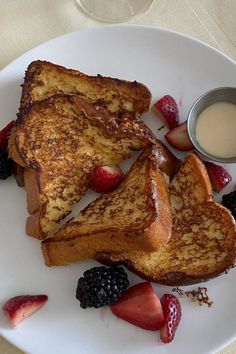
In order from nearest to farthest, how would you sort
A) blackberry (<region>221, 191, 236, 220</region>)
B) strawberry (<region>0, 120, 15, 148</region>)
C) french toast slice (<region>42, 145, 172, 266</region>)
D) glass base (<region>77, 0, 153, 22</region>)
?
french toast slice (<region>42, 145, 172, 266</region>) → blackberry (<region>221, 191, 236, 220</region>) → strawberry (<region>0, 120, 15, 148</region>) → glass base (<region>77, 0, 153, 22</region>)

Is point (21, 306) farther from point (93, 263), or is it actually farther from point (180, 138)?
point (180, 138)

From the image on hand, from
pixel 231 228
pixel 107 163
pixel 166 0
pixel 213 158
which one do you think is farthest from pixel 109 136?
pixel 166 0

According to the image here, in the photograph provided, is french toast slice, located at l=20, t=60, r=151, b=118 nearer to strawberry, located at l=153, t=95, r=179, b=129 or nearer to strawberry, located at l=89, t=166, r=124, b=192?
strawberry, located at l=153, t=95, r=179, b=129

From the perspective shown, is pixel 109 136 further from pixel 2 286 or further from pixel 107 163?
pixel 2 286

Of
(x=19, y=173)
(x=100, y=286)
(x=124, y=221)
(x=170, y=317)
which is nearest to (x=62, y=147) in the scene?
(x=19, y=173)

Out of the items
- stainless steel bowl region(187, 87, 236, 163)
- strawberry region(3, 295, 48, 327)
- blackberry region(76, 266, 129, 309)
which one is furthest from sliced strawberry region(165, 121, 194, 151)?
strawberry region(3, 295, 48, 327)

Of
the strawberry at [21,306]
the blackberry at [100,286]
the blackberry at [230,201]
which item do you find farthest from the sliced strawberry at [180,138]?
the strawberry at [21,306]
